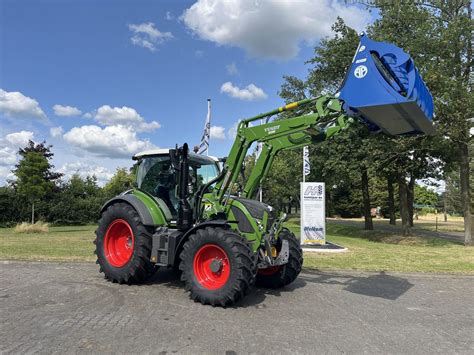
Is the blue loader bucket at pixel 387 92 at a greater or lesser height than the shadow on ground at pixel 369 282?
greater

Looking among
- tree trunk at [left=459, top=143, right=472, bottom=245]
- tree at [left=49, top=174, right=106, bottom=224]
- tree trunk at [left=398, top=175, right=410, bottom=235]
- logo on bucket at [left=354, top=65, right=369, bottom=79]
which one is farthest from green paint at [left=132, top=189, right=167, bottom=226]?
tree at [left=49, top=174, right=106, bottom=224]

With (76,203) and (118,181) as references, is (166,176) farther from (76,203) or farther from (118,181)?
(118,181)

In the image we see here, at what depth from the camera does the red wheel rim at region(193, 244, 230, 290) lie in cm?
658

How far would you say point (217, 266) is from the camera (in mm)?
6574

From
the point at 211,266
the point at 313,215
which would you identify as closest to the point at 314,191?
the point at 313,215

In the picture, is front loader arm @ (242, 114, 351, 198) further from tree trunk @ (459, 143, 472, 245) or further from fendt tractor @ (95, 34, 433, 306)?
tree trunk @ (459, 143, 472, 245)

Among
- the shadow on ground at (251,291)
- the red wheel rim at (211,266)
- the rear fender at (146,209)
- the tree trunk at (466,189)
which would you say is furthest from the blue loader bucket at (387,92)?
the tree trunk at (466,189)

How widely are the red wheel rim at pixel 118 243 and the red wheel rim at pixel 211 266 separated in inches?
75.6

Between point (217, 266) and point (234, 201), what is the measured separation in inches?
48.4

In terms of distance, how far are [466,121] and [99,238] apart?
15137 millimetres

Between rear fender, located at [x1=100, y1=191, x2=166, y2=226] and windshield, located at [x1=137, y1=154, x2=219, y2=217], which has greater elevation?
windshield, located at [x1=137, y1=154, x2=219, y2=217]

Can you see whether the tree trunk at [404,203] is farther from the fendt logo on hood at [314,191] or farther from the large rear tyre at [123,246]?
the large rear tyre at [123,246]

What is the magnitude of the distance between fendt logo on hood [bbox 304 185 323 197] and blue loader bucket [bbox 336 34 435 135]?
9.62m

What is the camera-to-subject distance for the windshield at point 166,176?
8.12m
